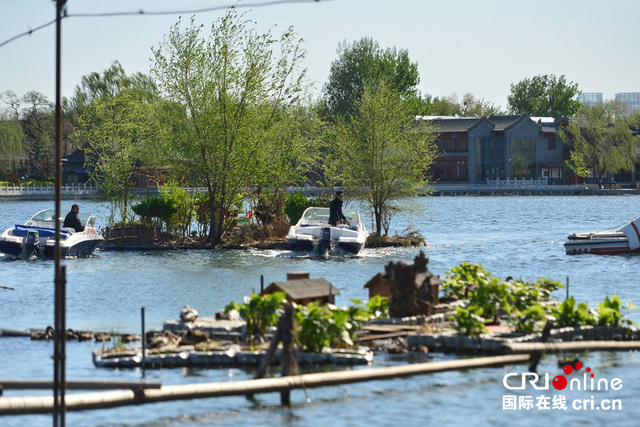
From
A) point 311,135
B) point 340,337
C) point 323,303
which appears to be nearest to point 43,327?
point 323,303

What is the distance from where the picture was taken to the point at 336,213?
4372 centimetres

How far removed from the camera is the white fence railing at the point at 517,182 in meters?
147

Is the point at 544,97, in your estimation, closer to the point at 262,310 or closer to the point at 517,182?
the point at 517,182

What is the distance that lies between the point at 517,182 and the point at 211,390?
13399 centimetres

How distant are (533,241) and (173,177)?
74.1 feet

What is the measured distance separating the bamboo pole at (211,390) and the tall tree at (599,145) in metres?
129

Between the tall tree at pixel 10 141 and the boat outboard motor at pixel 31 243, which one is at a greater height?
the tall tree at pixel 10 141

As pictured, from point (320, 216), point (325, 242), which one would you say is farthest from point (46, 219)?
point (325, 242)

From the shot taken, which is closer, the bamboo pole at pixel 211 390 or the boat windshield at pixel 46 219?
the bamboo pole at pixel 211 390

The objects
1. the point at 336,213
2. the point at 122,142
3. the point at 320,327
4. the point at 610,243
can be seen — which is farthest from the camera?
the point at 122,142

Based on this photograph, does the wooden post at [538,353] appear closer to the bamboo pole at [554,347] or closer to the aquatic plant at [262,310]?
the bamboo pole at [554,347]

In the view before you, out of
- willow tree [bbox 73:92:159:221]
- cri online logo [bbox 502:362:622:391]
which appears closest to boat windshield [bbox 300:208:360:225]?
willow tree [bbox 73:92:159:221]

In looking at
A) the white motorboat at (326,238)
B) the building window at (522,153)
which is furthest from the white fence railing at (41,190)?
the white motorboat at (326,238)

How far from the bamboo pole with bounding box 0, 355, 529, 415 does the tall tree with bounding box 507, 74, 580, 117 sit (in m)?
179
